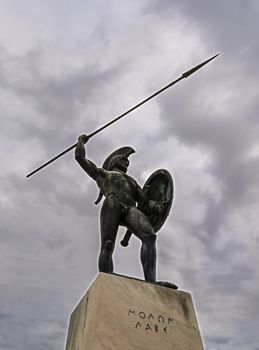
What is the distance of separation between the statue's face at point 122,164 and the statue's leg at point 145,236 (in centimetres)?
115

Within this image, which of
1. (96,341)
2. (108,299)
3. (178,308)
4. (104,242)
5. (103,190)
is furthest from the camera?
(103,190)

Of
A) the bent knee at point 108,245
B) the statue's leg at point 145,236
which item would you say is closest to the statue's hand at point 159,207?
the statue's leg at point 145,236

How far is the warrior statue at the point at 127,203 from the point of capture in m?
7.39

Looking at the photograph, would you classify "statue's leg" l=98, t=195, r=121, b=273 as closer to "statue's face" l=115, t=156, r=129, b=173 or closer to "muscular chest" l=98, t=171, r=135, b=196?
"muscular chest" l=98, t=171, r=135, b=196

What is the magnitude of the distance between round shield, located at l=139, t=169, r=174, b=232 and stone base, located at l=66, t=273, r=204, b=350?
169 cm

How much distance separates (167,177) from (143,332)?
10.4 ft

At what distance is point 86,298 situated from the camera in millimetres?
6582

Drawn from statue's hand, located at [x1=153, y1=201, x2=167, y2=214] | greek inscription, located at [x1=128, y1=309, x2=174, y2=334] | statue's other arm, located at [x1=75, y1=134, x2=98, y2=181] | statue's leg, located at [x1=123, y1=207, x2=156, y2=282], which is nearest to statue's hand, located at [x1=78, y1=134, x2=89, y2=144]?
statue's other arm, located at [x1=75, y1=134, x2=98, y2=181]

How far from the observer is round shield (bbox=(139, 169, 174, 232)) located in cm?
812

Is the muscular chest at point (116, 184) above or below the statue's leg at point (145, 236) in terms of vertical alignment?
above

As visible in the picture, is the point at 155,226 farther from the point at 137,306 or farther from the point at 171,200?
the point at 137,306

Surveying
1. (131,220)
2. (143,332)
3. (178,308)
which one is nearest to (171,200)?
(131,220)

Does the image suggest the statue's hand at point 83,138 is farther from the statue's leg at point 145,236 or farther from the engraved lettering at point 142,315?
the engraved lettering at point 142,315

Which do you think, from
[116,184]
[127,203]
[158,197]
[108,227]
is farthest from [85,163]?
[158,197]
